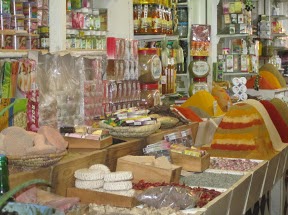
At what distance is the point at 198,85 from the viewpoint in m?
6.56

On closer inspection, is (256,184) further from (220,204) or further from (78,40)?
(78,40)

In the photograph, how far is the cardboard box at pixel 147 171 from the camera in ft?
8.66

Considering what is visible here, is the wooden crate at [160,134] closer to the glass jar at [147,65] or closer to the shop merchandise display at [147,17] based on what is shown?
the glass jar at [147,65]

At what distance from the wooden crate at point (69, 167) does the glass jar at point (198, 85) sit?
3986 mm

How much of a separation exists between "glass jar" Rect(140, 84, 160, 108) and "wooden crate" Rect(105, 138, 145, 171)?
3.56 feet

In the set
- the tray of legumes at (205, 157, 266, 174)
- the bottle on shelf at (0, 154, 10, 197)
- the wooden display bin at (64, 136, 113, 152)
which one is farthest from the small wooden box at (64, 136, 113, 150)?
the bottle on shelf at (0, 154, 10, 197)

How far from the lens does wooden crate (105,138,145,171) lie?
278cm

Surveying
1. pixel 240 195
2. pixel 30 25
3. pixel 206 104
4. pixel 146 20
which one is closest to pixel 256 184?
pixel 240 195

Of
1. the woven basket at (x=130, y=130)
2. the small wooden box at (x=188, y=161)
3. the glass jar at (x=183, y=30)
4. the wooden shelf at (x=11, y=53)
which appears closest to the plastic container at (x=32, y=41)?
the wooden shelf at (x=11, y=53)

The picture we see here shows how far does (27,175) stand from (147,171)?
0.73 meters

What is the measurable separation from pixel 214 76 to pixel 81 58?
170 inches

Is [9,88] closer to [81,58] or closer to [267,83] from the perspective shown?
[81,58]

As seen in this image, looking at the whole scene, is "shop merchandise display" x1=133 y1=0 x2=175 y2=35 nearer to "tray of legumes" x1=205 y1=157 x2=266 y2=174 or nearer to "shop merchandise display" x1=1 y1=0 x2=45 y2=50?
"shop merchandise display" x1=1 y1=0 x2=45 y2=50

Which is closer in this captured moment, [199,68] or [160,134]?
[160,134]
